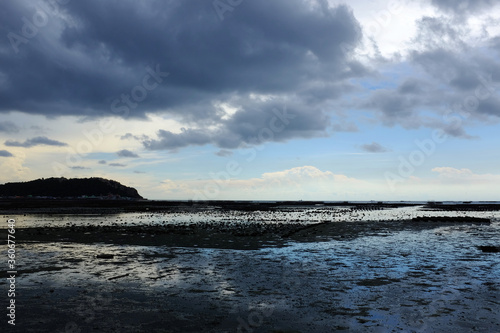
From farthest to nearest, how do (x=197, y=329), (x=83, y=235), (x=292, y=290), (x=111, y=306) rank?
(x=83, y=235), (x=292, y=290), (x=111, y=306), (x=197, y=329)

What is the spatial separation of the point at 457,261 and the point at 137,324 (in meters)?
17.9

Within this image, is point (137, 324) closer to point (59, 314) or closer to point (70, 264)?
point (59, 314)

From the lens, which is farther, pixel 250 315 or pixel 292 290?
pixel 292 290

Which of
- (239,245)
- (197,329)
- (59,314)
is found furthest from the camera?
(239,245)

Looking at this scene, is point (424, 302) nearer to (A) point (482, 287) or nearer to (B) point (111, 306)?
(A) point (482, 287)

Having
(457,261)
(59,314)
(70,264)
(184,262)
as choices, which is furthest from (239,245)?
(59,314)

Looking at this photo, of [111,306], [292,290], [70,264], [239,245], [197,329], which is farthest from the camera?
[239,245]

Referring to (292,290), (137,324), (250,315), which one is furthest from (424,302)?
(137,324)

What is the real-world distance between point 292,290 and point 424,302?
458 centimetres

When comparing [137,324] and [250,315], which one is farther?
[250,315]

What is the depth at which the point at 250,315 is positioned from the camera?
995cm

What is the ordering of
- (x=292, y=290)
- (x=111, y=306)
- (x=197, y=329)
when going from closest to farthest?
1. (x=197, y=329)
2. (x=111, y=306)
3. (x=292, y=290)

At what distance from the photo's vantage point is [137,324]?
9102 mm

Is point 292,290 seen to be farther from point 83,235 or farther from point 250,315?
point 83,235
